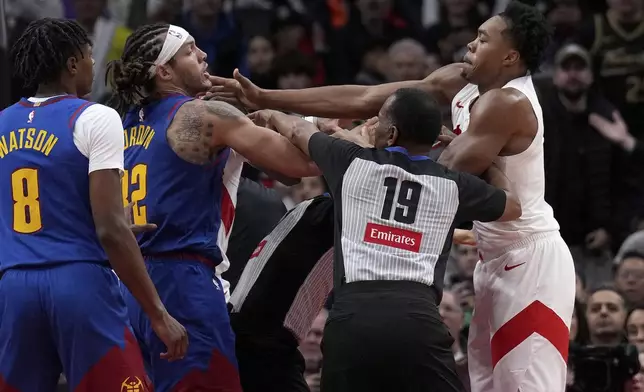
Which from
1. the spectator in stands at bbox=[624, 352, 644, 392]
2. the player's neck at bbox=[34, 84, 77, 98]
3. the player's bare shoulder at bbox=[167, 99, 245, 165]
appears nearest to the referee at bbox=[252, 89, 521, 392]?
the player's bare shoulder at bbox=[167, 99, 245, 165]

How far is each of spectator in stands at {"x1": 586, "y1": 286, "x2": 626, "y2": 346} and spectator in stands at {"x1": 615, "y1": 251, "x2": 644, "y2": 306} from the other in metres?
0.50

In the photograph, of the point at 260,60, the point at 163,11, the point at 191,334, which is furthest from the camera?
the point at 163,11

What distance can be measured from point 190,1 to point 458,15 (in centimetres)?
245

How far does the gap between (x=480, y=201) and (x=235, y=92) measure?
60.9 inches

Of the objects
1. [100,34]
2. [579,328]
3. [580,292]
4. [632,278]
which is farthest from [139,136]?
[100,34]

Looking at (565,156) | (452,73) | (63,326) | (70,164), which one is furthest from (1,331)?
(565,156)

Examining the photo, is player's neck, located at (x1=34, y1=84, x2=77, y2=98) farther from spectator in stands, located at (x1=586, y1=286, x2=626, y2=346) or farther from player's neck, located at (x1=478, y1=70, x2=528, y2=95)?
spectator in stands, located at (x1=586, y1=286, x2=626, y2=346)

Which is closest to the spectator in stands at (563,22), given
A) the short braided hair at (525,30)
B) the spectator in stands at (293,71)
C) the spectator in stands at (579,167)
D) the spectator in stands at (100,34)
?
the spectator in stands at (579,167)

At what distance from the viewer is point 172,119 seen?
5836 mm

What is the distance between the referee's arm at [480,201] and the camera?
18.3 ft

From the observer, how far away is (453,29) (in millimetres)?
11906

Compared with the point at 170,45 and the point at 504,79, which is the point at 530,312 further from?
the point at 170,45

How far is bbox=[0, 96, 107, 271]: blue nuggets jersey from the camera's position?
5.33 meters

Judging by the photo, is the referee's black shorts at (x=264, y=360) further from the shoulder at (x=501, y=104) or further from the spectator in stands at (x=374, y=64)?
the spectator in stands at (x=374, y=64)
